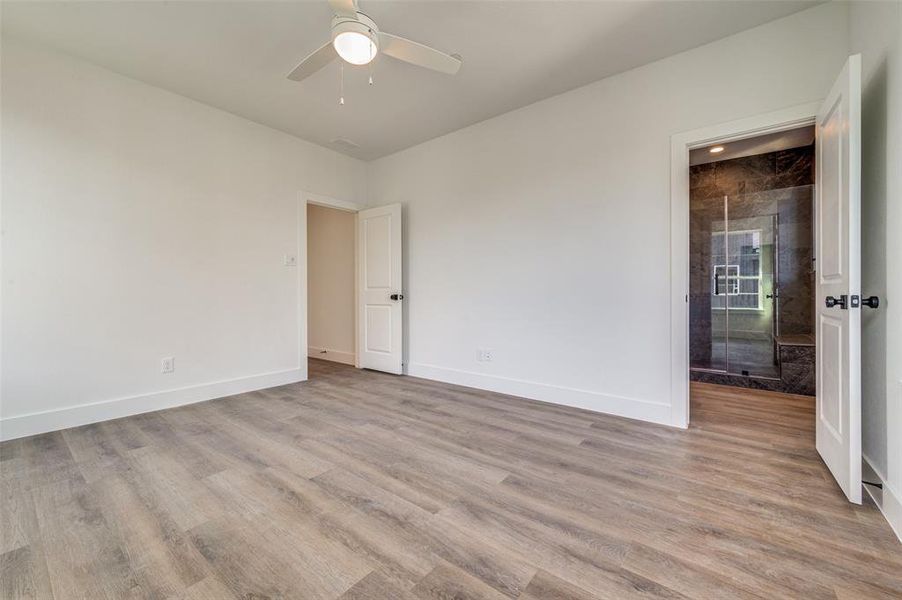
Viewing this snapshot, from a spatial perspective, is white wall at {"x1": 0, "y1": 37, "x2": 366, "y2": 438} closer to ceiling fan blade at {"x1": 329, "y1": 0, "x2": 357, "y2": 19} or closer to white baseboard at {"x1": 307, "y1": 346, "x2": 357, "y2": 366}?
white baseboard at {"x1": 307, "y1": 346, "x2": 357, "y2": 366}

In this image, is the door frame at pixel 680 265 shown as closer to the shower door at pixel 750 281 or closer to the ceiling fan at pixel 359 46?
the ceiling fan at pixel 359 46

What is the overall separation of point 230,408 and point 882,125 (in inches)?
180

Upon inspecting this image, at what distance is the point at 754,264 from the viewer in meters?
4.29

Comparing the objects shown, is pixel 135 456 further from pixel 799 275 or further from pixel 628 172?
pixel 799 275

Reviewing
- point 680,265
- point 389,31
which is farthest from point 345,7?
point 680,265

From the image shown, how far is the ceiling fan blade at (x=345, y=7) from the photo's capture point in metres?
1.67

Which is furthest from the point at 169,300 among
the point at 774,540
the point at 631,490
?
the point at 774,540

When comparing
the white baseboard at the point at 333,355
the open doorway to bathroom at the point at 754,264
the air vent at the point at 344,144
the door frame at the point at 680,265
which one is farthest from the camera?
the white baseboard at the point at 333,355

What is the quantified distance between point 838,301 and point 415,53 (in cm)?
256

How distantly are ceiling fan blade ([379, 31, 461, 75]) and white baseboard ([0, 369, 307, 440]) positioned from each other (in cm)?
324

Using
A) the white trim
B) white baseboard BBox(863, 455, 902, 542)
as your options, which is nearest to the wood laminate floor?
white baseboard BBox(863, 455, 902, 542)

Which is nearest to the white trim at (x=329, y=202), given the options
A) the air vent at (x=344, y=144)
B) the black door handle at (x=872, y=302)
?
the air vent at (x=344, y=144)

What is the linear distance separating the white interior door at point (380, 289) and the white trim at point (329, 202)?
0.43 ft

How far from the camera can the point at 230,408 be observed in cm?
308
